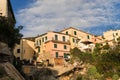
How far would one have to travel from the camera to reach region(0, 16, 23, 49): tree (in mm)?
38312

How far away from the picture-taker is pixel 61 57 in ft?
246

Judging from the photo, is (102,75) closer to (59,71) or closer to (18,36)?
(59,71)

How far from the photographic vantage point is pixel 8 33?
3981 cm

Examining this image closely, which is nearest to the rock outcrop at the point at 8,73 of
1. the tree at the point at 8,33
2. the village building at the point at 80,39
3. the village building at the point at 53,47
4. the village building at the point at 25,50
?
the tree at the point at 8,33

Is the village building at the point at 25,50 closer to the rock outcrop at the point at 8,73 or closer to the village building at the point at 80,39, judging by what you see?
the village building at the point at 80,39

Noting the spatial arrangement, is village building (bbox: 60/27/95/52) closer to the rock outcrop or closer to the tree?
the tree

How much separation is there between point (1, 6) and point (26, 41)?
34537 mm

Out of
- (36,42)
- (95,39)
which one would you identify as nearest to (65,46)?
(36,42)

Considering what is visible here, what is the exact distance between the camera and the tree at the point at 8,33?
38.3 m

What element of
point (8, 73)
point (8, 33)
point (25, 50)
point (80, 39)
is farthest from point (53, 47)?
point (8, 73)

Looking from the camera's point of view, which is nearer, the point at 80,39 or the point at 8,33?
the point at 8,33

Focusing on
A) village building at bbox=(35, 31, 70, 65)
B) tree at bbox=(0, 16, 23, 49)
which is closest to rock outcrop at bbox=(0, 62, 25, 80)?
tree at bbox=(0, 16, 23, 49)

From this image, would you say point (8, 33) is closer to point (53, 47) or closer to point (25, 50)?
point (53, 47)

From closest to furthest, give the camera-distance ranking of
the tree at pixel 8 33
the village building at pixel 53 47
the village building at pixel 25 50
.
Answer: the tree at pixel 8 33 → the village building at pixel 53 47 → the village building at pixel 25 50
